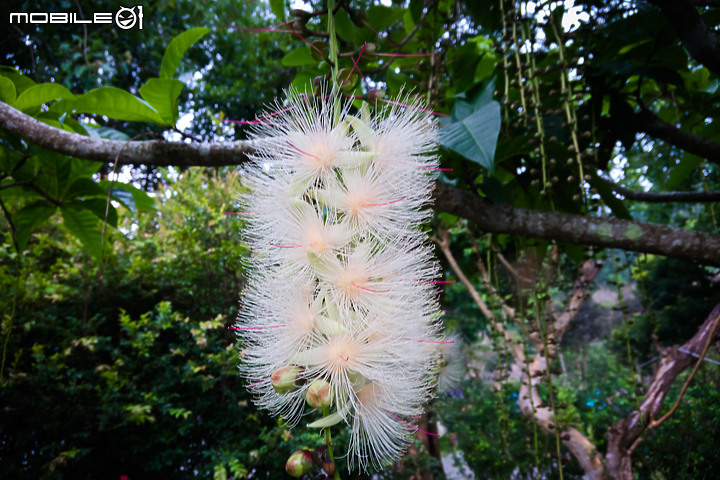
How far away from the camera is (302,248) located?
0.57m

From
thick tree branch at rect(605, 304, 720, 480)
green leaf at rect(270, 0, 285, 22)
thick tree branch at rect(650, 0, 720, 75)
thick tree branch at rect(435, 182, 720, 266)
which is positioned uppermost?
thick tree branch at rect(650, 0, 720, 75)

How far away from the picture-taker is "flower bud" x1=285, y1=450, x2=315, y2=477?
0.47 metres

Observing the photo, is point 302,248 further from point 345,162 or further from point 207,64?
point 207,64

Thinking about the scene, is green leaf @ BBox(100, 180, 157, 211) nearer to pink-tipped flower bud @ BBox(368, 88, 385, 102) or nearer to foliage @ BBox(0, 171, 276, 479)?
foliage @ BBox(0, 171, 276, 479)

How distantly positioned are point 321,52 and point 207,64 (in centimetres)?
392

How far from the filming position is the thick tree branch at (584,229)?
0.93 meters

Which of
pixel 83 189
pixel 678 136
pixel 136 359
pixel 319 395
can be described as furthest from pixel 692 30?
pixel 136 359

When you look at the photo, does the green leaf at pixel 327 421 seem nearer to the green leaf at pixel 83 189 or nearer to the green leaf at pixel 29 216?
the green leaf at pixel 83 189

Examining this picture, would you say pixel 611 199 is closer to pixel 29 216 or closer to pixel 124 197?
pixel 124 197

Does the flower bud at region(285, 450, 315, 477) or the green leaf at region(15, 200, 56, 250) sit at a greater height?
the green leaf at region(15, 200, 56, 250)

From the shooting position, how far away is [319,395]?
495 mm

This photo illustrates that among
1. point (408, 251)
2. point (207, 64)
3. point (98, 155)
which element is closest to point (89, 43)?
point (207, 64)

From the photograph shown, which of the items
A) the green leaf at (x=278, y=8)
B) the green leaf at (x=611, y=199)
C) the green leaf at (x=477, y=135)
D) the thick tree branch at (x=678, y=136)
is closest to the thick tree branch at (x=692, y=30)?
the thick tree branch at (x=678, y=136)

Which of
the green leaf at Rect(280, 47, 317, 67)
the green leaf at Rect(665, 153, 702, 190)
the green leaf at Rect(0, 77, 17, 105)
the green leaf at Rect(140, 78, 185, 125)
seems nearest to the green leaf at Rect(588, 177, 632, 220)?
the green leaf at Rect(665, 153, 702, 190)
